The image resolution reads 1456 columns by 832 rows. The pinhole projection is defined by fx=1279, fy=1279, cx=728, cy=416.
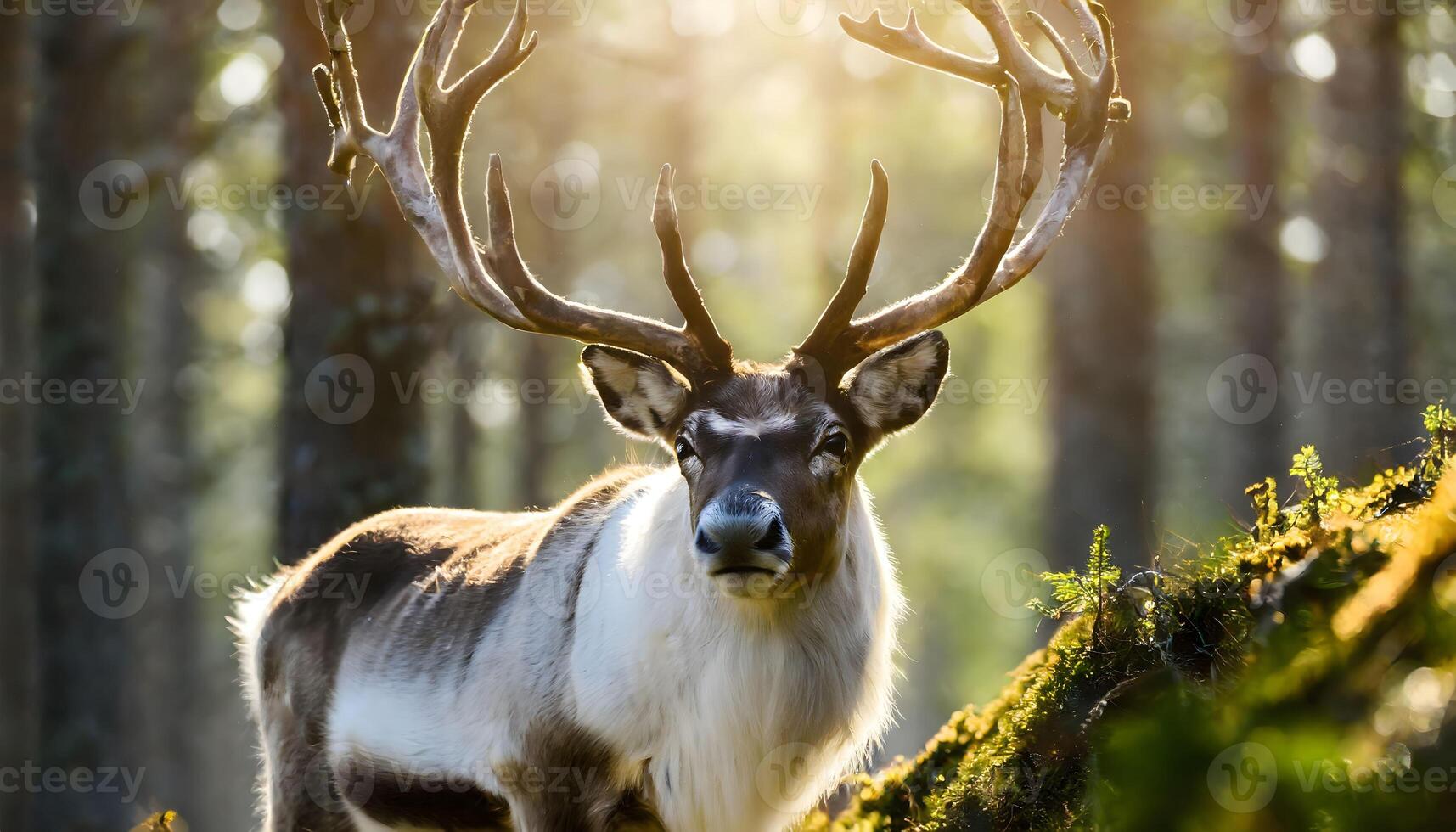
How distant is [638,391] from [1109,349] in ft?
28.6

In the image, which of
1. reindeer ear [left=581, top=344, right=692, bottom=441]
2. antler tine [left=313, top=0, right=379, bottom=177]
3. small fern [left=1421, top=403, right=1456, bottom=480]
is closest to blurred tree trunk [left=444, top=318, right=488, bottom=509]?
antler tine [left=313, top=0, right=379, bottom=177]

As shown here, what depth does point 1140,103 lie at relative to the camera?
13078 mm

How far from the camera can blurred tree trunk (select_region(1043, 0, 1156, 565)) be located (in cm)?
1289

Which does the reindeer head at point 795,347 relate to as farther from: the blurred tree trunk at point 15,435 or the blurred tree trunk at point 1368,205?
the blurred tree trunk at point 1368,205

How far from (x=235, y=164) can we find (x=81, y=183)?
10907mm

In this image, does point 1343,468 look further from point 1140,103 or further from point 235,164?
point 235,164

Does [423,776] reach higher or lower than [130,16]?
lower

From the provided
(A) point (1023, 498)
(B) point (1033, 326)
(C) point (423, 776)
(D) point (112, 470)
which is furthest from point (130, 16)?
(A) point (1023, 498)

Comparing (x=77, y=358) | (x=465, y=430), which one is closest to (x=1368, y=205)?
(x=77, y=358)

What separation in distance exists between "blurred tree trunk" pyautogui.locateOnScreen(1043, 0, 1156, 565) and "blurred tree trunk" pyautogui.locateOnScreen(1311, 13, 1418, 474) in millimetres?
3157

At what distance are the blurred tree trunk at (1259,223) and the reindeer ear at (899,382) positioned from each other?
15.4m

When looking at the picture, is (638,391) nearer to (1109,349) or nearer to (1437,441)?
(1437,441)

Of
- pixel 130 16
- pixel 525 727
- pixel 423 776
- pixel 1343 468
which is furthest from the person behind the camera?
pixel 1343 468

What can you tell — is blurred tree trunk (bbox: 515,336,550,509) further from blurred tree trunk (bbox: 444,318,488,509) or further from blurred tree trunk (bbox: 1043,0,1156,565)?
blurred tree trunk (bbox: 1043,0,1156,565)
